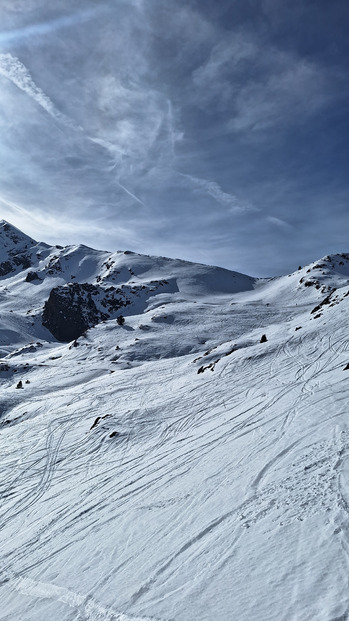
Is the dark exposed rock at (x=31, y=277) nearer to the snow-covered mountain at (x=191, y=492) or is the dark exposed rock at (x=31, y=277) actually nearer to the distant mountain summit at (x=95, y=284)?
the distant mountain summit at (x=95, y=284)

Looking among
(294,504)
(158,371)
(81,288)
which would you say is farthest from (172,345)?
(81,288)

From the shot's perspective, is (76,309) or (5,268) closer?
(76,309)

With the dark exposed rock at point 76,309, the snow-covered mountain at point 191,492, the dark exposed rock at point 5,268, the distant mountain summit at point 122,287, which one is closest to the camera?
the snow-covered mountain at point 191,492

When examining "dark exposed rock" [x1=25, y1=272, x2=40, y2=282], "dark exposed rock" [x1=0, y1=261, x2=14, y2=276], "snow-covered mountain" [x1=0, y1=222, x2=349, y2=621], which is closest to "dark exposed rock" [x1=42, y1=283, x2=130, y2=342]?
"dark exposed rock" [x1=25, y1=272, x2=40, y2=282]

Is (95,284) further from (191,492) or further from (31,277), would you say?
(191,492)

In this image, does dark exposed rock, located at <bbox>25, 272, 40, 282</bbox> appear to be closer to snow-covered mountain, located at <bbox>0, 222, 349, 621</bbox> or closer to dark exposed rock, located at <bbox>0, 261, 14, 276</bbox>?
dark exposed rock, located at <bbox>0, 261, 14, 276</bbox>

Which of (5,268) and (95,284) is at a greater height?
(5,268)

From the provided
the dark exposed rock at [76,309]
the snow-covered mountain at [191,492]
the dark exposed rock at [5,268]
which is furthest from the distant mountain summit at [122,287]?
the snow-covered mountain at [191,492]

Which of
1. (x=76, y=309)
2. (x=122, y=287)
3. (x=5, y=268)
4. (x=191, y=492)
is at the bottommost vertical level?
(x=191, y=492)

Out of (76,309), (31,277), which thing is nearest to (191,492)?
(76,309)

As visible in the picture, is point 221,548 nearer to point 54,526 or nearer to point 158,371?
point 54,526

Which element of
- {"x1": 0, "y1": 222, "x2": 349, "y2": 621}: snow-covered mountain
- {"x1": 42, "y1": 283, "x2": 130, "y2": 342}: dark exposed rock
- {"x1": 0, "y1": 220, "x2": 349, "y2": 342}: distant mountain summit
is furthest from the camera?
{"x1": 42, "y1": 283, "x2": 130, "y2": 342}: dark exposed rock

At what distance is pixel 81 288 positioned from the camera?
101875mm

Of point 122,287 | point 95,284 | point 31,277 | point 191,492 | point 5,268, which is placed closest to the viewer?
point 191,492
